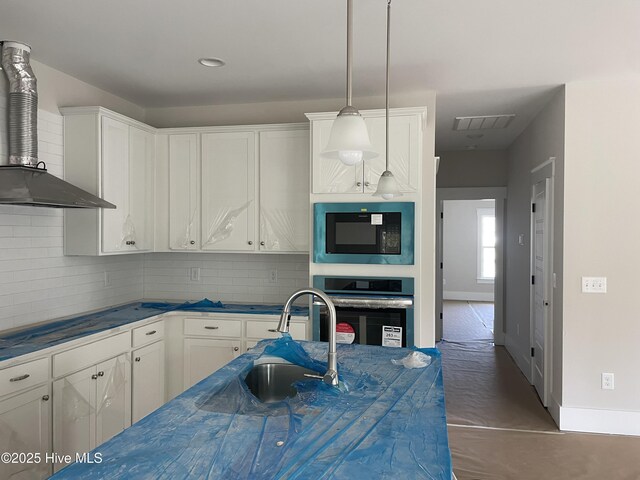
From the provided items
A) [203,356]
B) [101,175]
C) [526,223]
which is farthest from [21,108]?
[526,223]

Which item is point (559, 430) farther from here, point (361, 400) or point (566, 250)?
point (361, 400)

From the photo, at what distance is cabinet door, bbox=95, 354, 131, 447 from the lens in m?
3.14

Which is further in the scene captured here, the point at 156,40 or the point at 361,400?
the point at 156,40

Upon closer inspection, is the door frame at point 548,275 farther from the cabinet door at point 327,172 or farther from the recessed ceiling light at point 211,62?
the recessed ceiling light at point 211,62

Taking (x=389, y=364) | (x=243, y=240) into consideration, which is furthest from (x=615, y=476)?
(x=243, y=240)

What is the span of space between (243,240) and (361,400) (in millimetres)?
2468

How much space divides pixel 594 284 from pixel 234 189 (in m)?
3.02

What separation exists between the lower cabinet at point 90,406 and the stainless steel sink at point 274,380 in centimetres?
134

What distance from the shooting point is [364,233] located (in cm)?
358

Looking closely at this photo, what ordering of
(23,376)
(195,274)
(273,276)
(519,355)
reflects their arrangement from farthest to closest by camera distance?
(519,355)
(195,274)
(273,276)
(23,376)

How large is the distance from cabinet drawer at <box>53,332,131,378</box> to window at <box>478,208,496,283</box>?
9168mm

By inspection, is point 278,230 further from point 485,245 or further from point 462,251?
point 485,245

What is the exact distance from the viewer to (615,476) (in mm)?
3092

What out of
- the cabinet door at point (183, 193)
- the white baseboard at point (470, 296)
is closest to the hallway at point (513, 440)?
the cabinet door at point (183, 193)
